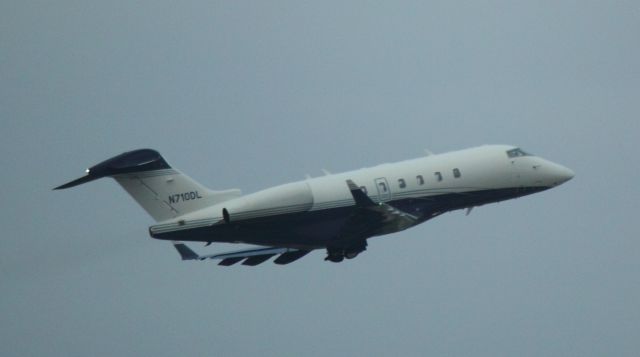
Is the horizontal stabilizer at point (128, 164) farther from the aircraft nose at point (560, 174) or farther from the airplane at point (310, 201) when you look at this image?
the aircraft nose at point (560, 174)

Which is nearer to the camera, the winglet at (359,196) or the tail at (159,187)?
the winglet at (359,196)

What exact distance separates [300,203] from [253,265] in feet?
24.2

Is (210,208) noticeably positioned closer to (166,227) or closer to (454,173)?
(166,227)

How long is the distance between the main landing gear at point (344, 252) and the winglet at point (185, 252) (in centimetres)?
581

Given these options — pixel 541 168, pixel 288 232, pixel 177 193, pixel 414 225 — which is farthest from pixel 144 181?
pixel 541 168

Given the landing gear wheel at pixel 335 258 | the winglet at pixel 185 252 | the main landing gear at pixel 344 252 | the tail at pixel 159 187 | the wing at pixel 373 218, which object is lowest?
the landing gear wheel at pixel 335 258

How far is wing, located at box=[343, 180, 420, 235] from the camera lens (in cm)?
7756

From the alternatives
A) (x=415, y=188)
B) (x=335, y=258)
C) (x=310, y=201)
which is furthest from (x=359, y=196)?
(x=335, y=258)

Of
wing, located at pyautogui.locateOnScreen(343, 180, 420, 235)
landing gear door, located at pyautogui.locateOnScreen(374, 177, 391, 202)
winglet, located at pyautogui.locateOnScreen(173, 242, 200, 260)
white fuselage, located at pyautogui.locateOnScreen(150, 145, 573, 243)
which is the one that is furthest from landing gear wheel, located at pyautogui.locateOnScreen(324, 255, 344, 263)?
winglet, located at pyautogui.locateOnScreen(173, 242, 200, 260)

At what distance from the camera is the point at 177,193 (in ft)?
256

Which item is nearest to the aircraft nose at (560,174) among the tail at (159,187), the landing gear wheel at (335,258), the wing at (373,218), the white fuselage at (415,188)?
the white fuselage at (415,188)

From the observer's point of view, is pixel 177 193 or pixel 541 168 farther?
pixel 541 168

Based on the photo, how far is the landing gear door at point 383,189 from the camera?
3152 inches

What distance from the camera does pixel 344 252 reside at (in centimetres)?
8131
